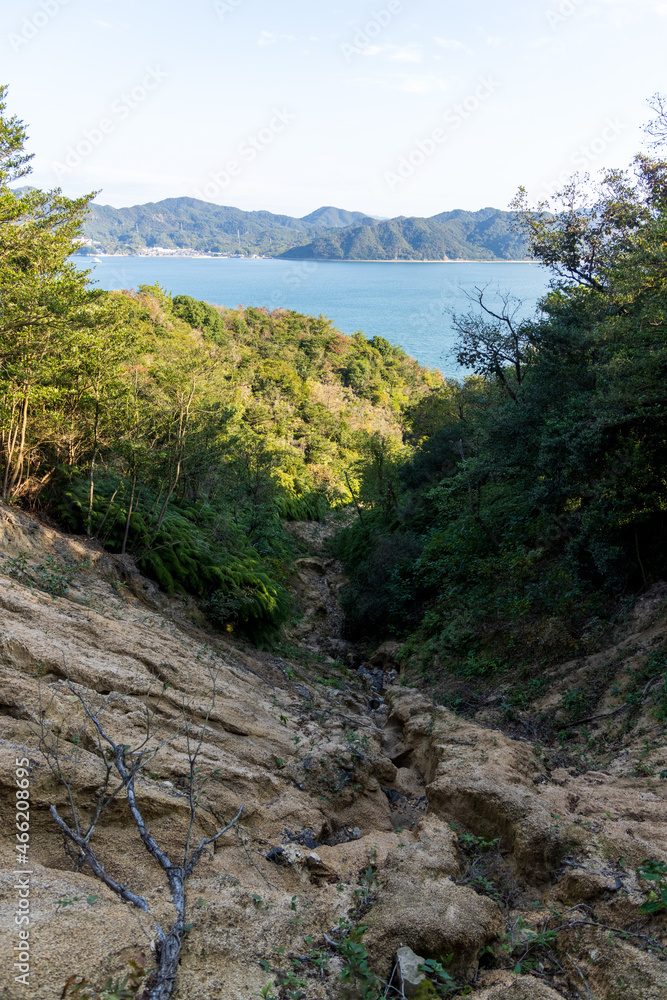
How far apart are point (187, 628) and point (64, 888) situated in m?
7.03

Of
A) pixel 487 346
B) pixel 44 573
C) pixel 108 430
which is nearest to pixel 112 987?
pixel 44 573

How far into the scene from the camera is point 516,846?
207 inches

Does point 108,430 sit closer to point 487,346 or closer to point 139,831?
point 139,831

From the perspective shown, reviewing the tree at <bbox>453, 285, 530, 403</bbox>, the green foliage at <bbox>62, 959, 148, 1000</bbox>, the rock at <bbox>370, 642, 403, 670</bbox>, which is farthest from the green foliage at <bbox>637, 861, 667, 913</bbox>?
the tree at <bbox>453, 285, 530, 403</bbox>

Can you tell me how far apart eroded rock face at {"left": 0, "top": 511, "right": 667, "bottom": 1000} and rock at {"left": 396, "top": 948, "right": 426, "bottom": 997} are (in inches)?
3.9

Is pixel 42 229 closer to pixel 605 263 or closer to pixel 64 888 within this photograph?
pixel 64 888

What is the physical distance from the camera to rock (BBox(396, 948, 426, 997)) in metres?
3.46

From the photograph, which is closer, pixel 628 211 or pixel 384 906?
pixel 384 906

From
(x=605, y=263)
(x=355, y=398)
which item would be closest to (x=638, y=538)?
(x=605, y=263)

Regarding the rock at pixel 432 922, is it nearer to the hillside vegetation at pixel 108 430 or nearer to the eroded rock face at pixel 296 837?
the eroded rock face at pixel 296 837

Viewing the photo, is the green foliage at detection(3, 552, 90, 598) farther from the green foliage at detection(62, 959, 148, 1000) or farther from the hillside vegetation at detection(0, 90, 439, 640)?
the green foliage at detection(62, 959, 148, 1000)

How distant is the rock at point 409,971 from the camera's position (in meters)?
3.46

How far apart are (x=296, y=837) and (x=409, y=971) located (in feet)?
6.35

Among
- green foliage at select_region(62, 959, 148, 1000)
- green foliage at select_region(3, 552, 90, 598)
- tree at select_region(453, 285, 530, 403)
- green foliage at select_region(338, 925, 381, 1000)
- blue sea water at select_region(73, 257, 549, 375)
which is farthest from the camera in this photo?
blue sea water at select_region(73, 257, 549, 375)
